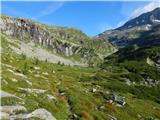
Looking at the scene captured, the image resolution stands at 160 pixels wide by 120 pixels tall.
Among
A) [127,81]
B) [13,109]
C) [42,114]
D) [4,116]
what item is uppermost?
[13,109]

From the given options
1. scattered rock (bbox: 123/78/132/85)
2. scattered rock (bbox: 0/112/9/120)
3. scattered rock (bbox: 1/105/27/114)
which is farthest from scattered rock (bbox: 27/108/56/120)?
scattered rock (bbox: 123/78/132/85)

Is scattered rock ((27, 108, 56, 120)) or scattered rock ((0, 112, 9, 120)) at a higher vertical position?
scattered rock ((0, 112, 9, 120))

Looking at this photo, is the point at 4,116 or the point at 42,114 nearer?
the point at 4,116

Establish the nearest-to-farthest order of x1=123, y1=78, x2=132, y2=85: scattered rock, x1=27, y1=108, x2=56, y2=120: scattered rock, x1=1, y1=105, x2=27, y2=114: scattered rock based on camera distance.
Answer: x1=1, y1=105, x2=27, y2=114: scattered rock → x1=27, y1=108, x2=56, y2=120: scattered rock → x1=123, y1=78, x2=132, y2=85: scattered rock

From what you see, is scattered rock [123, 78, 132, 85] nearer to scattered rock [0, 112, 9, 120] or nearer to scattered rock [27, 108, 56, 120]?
scattered rock [27, 108, 56, 120]

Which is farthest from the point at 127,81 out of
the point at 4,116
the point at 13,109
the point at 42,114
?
the point at 4,116

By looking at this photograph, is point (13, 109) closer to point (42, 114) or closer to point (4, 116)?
point (4, 116)

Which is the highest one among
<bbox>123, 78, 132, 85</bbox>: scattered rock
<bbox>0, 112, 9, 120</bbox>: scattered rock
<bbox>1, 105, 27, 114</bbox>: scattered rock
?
<bbox>1, 105, 27, 114</bbox>: scattered rock

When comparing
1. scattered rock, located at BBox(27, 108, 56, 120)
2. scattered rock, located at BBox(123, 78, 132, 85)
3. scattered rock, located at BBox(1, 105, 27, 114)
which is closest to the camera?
scattered rock, located at BBox(1, 105, 27, 114)

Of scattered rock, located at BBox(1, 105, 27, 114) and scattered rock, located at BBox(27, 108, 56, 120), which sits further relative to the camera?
scattered rock, located at BBox(27, 108, 56, 120)

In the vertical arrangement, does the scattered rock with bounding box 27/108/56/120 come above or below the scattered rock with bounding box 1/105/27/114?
below

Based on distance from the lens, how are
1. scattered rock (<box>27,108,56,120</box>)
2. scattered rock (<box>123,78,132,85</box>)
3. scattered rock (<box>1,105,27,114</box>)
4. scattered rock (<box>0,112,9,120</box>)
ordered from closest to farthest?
1. scattered rock (<box>0,112,9,120</box>)
2. scattered rock (<box>1,105,27,114</box>)
3. scattered rock (<box>27,108,56,120</box>)
4. scattered rock (<box>123,78,132,85</box>)

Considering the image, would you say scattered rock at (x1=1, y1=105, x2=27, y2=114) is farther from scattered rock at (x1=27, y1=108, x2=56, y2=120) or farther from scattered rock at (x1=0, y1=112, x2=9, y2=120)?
scattered rock at (x1=27, y1=108, x2=56, y2=120)

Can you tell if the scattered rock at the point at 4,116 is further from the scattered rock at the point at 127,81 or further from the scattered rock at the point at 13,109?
the scattered rock at the point at 127,81
